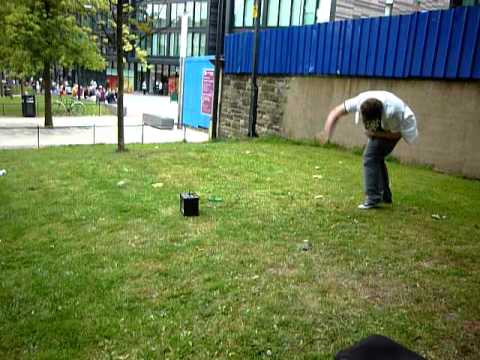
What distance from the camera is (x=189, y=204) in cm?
569

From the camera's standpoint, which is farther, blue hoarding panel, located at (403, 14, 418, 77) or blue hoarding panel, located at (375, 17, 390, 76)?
blue hoarding panel, located at (375, 17, 390, 76)

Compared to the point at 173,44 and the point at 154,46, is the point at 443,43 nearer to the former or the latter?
the point at 173,44

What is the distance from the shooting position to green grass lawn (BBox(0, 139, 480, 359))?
3.14 metres

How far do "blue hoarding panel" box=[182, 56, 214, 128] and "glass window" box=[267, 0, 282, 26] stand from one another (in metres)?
11.7

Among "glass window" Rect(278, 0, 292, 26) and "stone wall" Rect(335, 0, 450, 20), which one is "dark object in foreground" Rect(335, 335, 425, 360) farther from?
"glass window" Rect(278, 0, 292, 26)

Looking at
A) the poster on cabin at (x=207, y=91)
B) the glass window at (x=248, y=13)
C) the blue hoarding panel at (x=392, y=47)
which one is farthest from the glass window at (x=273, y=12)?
the blue hoarding panel at (x=392, y=47)

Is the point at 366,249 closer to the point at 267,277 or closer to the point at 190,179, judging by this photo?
the point at 267,277

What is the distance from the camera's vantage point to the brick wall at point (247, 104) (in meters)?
13.7

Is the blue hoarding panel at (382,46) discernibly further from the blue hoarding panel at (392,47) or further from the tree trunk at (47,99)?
the tree trunk at (47,99)

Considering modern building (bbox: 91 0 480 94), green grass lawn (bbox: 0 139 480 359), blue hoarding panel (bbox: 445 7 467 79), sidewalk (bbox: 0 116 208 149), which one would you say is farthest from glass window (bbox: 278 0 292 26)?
green grass lawn (bbox: 0 139 480 359)

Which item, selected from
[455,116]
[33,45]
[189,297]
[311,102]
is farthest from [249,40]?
[189,297]

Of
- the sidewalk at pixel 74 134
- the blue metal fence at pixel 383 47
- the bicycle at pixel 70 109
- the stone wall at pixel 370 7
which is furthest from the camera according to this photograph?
the bicycle at pixel 70 109

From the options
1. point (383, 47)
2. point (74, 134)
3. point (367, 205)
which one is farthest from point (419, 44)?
point (74, 134)

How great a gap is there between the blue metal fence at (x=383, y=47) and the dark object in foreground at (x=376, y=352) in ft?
25.6
